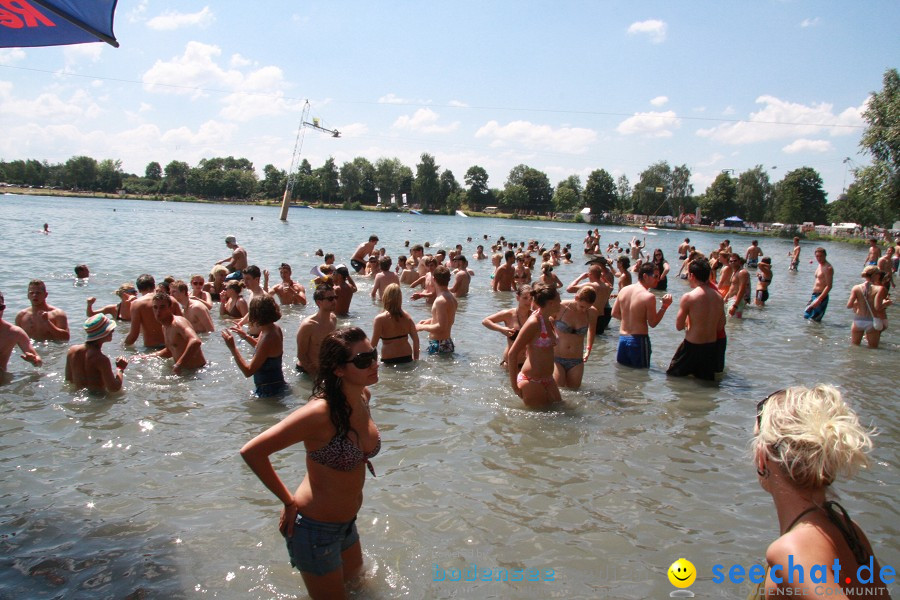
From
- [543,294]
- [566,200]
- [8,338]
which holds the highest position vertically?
[566,200]

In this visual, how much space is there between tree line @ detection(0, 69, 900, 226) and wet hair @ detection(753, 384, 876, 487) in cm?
8412

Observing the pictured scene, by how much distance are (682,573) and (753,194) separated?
105 m

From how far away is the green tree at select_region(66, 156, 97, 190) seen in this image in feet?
426

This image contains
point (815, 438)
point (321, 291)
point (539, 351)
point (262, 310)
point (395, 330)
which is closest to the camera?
point (815, 438)

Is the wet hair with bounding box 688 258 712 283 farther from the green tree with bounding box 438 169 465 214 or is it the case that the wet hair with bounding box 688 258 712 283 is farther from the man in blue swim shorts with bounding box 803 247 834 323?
the green tree with bounding box 438 169 465 214

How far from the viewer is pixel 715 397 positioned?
7.22m

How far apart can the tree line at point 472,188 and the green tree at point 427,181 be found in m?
0.21

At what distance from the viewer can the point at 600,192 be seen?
110875 mm

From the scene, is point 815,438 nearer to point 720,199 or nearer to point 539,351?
point 539,351

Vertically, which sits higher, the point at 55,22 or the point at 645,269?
the point at 55,22

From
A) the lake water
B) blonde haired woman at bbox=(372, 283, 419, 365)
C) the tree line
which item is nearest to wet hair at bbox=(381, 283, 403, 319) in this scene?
blonde haired woman at bbox=(372, 283, 419, 365)

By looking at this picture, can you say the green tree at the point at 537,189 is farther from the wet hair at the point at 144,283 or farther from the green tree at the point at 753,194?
the wet hair at the point at 144,283

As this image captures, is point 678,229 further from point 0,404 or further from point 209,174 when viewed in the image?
→ point 209,174

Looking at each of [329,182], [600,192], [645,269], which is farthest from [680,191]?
[645,269]
